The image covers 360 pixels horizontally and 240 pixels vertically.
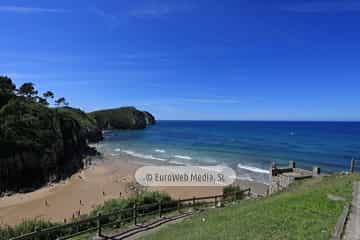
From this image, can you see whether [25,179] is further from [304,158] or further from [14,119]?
[304,158]

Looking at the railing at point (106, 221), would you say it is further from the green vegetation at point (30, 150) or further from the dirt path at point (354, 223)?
the green vegetation at point (30, 150)

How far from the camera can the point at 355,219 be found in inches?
299

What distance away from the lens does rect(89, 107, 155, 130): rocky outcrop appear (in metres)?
122

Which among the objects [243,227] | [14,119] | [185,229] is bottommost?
[185,229]

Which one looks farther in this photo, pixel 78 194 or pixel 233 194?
pixel 78 194

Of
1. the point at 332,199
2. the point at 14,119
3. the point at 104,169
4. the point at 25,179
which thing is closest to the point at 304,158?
the point at 104,169

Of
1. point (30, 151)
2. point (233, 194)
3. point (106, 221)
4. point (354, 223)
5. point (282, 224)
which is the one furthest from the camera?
point (30, 151)

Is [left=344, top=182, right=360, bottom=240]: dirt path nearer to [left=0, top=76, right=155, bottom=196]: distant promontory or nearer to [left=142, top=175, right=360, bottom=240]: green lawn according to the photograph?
[left=142, top=175, right=360, bottom=240]: green lawn

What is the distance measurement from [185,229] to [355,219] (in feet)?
18.0

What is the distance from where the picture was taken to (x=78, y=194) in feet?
76.8

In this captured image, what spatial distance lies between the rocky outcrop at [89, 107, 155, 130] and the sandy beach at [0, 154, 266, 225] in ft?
296

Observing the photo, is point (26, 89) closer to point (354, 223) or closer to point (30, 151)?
point (30, 151)

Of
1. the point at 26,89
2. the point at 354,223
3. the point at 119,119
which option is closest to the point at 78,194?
the point at 354,223

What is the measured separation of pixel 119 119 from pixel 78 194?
336 feet
